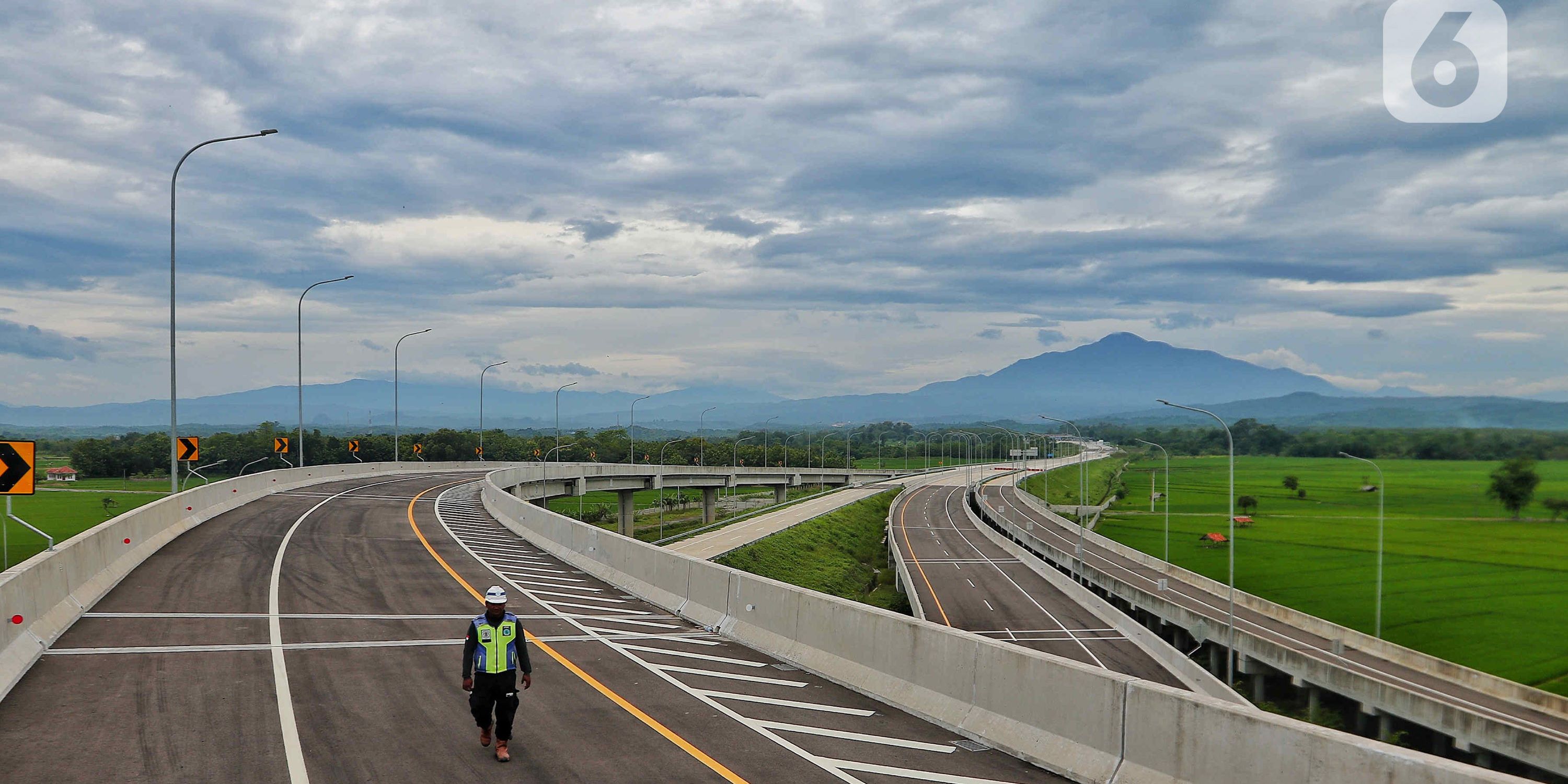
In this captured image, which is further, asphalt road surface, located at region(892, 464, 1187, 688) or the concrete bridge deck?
asphalt road surface, located at region(892, 464, 1187, 688)

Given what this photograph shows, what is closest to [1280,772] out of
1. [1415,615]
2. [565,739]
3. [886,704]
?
[886,704]

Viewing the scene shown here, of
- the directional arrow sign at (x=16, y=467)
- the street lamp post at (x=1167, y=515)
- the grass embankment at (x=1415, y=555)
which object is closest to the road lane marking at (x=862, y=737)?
the directional arrow sign at (x=16, y=467)

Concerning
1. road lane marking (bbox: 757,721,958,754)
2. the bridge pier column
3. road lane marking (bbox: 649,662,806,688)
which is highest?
road lane marking (bbox: 757,721,958,754)

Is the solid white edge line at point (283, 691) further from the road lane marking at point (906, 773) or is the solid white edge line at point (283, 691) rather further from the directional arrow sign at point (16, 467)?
the road lane marking at point (906, 773)

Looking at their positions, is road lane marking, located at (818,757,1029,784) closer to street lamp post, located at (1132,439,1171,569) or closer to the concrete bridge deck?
the concrete bridge deck

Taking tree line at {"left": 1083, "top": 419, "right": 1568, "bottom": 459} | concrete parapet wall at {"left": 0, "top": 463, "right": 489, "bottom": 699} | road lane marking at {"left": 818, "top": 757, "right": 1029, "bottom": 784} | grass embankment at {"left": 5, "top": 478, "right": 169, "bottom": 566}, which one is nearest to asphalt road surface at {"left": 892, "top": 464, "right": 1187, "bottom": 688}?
tree line at {"left": 1083, "top": 419, "right": 1568, "bottom": 459}

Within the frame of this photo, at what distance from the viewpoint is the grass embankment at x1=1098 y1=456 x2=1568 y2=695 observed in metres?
66.0

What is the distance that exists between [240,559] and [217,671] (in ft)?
41.4

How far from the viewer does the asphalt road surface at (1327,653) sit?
41.8 meters

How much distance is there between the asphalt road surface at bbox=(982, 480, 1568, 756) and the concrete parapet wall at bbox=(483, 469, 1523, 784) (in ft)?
112

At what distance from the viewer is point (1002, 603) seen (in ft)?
200

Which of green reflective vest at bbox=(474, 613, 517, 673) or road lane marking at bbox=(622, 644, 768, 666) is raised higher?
green reflective vest at bbox=(474, 613, 517, 673)

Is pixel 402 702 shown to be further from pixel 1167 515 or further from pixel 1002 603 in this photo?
pixel 1167 515

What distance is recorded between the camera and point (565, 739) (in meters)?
10.4
